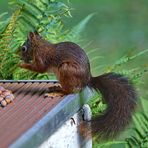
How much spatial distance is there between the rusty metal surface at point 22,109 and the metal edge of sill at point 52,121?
0.03 m

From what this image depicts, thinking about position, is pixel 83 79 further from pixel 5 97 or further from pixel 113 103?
pixel 5 97

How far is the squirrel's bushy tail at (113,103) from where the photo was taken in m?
2.85

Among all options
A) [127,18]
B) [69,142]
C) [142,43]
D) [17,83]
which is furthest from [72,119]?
[127,18]

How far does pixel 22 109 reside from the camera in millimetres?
2666

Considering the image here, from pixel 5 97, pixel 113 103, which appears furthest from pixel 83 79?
pixel 5 97

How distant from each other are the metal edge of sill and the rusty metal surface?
0.09 ft

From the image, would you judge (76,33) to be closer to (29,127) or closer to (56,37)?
(56,37)

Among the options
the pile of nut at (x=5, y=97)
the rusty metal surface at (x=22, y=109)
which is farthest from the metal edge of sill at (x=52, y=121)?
the pile of nut at (x=5, y=97)

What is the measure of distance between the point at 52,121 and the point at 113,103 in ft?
1.52

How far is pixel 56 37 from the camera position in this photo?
159 inches

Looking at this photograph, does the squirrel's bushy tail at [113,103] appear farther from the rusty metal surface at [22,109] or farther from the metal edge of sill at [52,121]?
the rusty metal surface at [22,109]

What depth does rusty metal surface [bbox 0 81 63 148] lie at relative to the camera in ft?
7.90

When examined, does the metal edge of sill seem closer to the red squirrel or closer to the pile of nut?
the red squirrel

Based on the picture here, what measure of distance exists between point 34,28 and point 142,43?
315 cm
